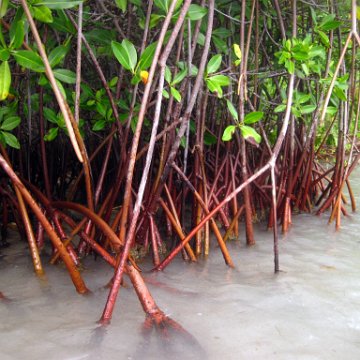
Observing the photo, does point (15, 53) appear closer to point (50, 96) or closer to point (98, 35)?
point (98, 35)

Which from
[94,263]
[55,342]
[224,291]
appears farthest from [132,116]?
[55,342]

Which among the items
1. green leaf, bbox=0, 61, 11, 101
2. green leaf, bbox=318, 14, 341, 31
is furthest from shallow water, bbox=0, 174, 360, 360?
green leaf, bbox=318, 14, 341, 31

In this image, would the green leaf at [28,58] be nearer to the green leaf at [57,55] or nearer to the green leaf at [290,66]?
the green leaf at [57,55]

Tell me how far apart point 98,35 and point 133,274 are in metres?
1.22

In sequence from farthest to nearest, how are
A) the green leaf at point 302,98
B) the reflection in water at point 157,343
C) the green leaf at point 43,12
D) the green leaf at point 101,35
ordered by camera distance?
the green leaf at point 302,98 < the green leaf at point 101,35 < the green leaf at point 43,12 < the reflection in water at point 157,343

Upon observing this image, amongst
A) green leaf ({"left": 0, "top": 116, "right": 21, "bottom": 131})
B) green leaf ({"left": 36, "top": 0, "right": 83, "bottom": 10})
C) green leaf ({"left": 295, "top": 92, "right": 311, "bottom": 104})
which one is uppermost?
green leaf ({"left": 36, "top": 0, "right": 83, "bottom": 10})

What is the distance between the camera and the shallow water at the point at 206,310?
1380mm

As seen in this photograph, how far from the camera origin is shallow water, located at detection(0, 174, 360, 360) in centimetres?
138

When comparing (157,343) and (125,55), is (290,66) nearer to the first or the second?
(125,55)

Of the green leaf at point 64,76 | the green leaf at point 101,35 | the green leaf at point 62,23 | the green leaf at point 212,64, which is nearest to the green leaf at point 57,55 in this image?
the green leaf at point 64,76

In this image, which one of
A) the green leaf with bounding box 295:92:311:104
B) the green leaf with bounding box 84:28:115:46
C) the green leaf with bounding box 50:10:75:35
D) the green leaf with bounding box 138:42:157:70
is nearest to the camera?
the green leaf with bounding box 138:42:157:70

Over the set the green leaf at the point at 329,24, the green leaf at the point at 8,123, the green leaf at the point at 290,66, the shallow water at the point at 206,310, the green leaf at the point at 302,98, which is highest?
the green leaf at the point at 329,24

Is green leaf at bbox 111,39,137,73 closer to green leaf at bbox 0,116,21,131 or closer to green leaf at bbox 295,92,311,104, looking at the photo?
green leaf at bbox 0,116,21,131

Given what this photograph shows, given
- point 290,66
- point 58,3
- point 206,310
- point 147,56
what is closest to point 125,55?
point 147,56
